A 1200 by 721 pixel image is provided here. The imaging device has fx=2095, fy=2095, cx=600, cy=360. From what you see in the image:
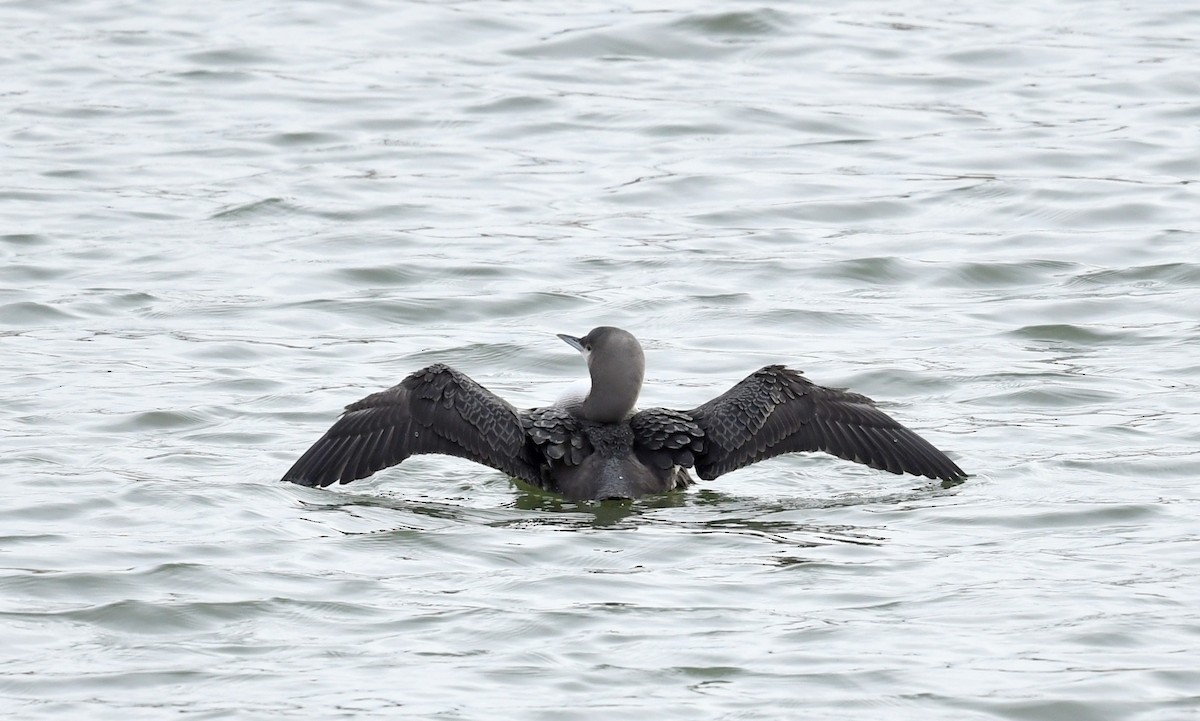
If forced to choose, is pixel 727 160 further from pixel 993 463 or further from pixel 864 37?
pixel 993 463

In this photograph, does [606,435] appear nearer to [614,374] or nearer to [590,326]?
[614,374]

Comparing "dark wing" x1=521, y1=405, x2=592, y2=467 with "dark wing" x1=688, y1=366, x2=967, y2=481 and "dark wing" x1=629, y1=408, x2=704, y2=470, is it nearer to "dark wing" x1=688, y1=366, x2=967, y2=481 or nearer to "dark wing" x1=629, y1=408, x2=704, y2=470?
"dark wing" x1=629, y1=408, x2=704, y2=470

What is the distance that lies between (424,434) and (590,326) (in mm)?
2993

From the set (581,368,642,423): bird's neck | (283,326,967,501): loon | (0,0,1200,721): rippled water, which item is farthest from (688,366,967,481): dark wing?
(581,368,642,423): bird's neck

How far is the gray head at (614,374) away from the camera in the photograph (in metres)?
8.66

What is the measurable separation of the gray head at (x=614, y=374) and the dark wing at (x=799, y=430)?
328 millimetres

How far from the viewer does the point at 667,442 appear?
8.62 m

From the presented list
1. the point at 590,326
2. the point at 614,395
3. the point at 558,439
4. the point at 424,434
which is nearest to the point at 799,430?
the point at 614,395

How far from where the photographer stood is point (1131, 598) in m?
7.04

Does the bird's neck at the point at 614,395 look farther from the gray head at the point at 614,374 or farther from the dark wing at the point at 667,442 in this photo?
the dark wing at the point at 667,442

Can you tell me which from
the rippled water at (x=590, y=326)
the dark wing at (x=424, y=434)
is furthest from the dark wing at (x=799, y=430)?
the dark wing at (x=424, y=434)

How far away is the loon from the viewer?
8539mm

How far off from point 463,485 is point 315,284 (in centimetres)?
356

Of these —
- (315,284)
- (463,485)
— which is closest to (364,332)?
(315,284)
